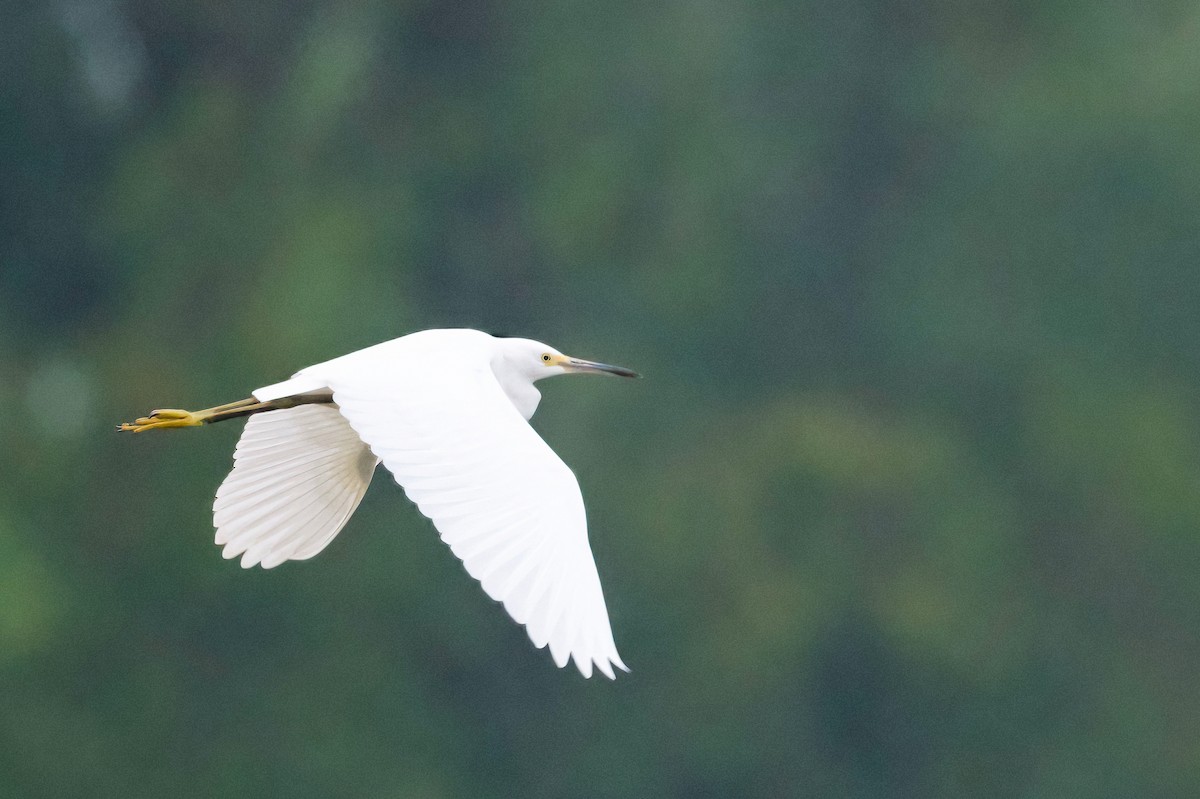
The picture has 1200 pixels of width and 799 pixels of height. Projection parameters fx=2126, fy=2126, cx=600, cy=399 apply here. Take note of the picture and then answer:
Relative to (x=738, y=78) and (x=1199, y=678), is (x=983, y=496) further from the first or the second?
(x=738, y=78)

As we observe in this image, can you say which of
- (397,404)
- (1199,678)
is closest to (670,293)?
(1199,678)

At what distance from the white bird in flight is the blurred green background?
1050 cm

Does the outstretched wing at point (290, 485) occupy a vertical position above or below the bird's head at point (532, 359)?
below

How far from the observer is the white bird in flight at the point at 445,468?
14.3ft

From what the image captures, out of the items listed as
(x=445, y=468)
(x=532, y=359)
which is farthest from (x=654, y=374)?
(x=445, y=468)

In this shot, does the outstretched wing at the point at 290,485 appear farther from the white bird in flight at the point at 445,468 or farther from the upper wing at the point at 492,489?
the upper wing at the point at 492,489

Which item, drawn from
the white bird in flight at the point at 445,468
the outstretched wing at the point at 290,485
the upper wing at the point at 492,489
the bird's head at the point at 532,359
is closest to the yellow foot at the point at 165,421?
the white bird in flight at the point at 445,468

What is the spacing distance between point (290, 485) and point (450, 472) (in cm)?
114

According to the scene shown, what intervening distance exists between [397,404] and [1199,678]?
47.1 ft

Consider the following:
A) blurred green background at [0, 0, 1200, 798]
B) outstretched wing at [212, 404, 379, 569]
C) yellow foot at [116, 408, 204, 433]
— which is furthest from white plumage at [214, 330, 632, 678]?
blurred green background at [0, 0, 1200, 798]

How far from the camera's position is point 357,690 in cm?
1747

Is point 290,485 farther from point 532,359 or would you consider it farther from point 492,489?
point 492,489

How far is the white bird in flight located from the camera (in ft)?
14.3

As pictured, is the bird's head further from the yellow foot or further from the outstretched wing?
the yellow foot
